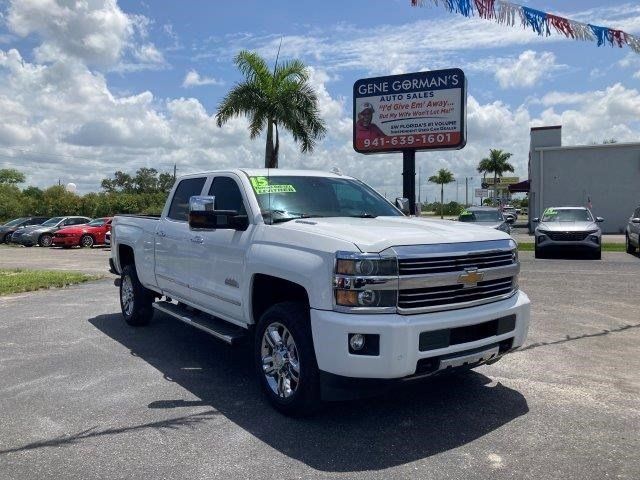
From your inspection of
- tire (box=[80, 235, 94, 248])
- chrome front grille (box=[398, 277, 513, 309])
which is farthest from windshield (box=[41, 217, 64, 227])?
chrome front grille (box=[398, 277, 513, 309])

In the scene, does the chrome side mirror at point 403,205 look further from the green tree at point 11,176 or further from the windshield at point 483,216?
the green tree at point 11,176

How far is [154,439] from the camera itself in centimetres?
412

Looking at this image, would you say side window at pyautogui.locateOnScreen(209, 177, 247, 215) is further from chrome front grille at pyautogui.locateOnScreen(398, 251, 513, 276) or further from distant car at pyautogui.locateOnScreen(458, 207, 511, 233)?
distant car at pyautogui.locateOnScreen(458, 207, 511, 233)

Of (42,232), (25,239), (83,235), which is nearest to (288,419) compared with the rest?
(83,235)

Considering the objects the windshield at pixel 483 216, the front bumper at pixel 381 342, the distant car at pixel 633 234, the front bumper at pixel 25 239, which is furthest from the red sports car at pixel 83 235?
the front bumper at pixel 381 342

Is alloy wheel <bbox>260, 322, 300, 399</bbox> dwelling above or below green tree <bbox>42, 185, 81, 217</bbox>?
below

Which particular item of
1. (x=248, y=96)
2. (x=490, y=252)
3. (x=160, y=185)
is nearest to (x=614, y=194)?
(x=248, y=96)

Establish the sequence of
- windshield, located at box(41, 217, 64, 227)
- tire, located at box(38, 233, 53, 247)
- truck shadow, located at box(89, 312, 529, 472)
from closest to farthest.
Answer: truck shadow, located at box(89, 312, 529, 472)
tire, located at box(38, 233, 53, 247)
windshield, located at box(41, 217, 64, 227)

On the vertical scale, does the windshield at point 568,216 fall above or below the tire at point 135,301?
above

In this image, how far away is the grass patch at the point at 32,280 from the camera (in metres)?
11.7

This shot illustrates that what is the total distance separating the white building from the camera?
33344 millimetres

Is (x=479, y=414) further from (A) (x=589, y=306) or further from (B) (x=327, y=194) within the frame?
(A) (x=589, y=306)

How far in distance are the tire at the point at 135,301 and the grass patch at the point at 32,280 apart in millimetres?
4579

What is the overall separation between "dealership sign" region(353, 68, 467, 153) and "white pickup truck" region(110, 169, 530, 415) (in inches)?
545
